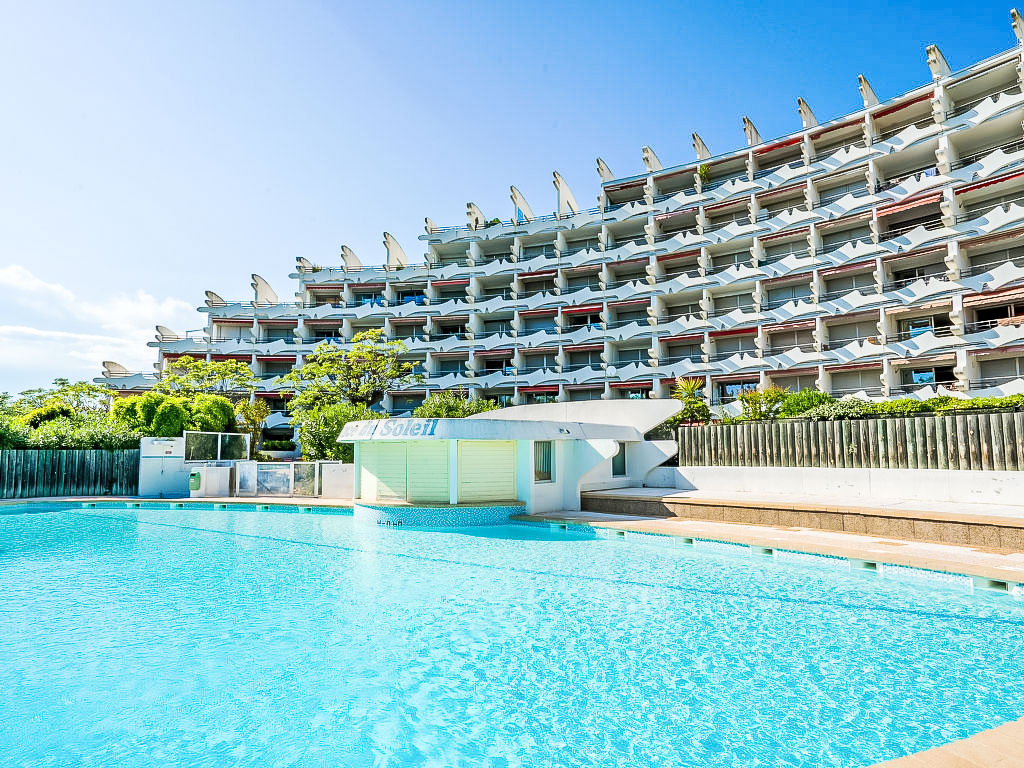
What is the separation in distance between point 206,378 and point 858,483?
37.0m

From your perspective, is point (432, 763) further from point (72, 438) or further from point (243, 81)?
point (72, 438)

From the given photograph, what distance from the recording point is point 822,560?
35.7 ft

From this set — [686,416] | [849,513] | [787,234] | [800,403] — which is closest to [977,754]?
[849,513]

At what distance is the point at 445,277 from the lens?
4347cm

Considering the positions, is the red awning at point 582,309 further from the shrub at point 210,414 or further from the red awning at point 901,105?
the shrub at point 210,414

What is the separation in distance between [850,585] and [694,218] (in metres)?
32.6

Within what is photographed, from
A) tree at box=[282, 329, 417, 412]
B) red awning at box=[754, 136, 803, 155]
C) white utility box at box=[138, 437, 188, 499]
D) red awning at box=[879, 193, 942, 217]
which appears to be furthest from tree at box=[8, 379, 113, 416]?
red awning at box=[879, 193, 942, 217]

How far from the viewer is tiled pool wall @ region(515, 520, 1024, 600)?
880 cm

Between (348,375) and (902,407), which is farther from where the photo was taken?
(348,375)

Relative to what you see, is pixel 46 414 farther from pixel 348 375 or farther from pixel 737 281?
pixel 737 281

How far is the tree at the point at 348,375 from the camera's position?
1369 inches

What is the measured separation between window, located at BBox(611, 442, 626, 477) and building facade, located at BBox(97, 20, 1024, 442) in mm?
15729

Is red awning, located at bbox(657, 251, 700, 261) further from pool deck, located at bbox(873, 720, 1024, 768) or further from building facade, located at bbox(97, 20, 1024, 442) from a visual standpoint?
pool deck, located at bbox(873, 720, 1024, 768)

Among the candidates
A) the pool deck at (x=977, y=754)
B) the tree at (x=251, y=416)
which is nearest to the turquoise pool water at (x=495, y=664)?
the pool deck at (x=977, y=754)
